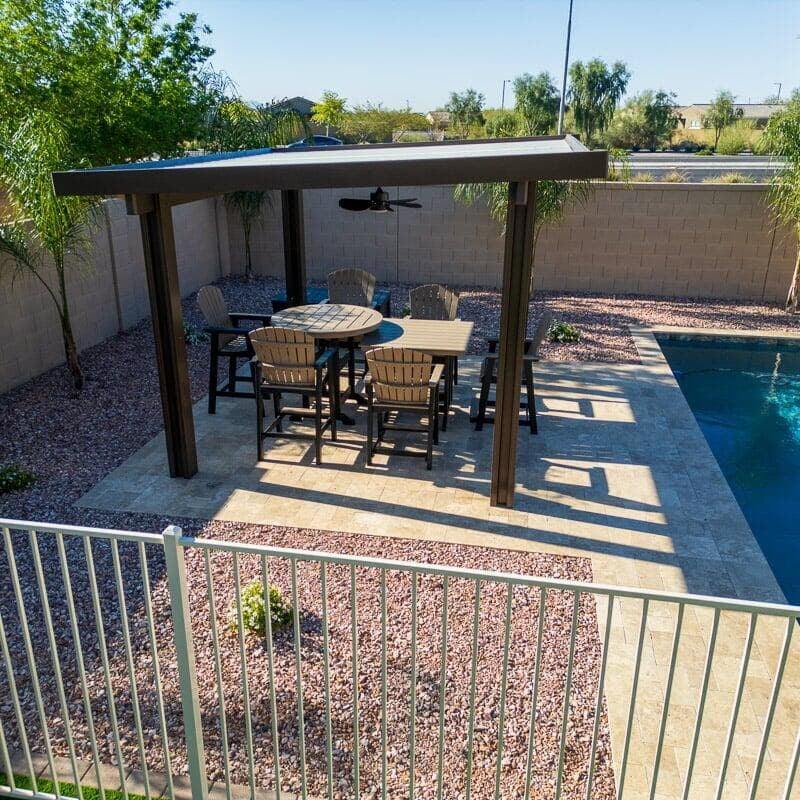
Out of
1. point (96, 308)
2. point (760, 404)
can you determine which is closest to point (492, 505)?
point (760, 404)

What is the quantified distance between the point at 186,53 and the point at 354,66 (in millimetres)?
38576

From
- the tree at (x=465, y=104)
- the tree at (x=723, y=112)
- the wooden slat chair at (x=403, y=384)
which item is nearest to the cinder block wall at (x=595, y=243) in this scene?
the wooden slat chair at (x=403, y=384)

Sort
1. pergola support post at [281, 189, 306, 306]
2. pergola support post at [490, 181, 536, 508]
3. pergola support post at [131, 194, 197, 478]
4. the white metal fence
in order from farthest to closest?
pergola support post at [281, 189, 306, 306], pergola support post at [131, 194, 197, 478], pergola support post at [490, 181, 536, 508], the white metal fence

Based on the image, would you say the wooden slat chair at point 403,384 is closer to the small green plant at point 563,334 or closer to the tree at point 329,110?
the small green plant at point 563,334

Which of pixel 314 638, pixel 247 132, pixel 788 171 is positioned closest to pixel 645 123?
pixel 788 171

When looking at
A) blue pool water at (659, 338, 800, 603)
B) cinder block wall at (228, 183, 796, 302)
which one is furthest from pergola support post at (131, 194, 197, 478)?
cinder block wall at (228, 183, 796, 302)

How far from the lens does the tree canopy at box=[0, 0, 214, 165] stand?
9.51 meters

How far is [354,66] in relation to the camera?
48688mm

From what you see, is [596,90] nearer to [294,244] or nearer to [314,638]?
[294,244]

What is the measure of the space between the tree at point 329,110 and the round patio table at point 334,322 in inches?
1245

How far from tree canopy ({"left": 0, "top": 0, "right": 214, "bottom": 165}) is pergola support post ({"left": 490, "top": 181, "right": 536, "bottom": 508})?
5.96 meters

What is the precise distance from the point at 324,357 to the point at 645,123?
55.4 m

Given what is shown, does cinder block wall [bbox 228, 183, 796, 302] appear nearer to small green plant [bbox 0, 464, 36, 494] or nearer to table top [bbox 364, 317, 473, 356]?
table top [bbox 364, 317, 473, 356]

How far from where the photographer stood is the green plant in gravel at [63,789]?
2943mm
